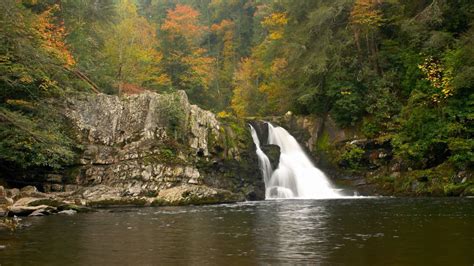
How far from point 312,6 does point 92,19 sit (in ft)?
59.7

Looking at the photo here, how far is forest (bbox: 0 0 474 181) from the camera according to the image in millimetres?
24203

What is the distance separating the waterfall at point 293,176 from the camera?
29688 millimetres

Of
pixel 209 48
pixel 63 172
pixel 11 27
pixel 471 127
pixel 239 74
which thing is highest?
pixel 209 48

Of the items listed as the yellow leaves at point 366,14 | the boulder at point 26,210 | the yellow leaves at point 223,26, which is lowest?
the boulder at point 26,210

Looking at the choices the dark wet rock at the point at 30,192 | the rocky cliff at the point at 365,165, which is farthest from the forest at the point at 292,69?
the dark wet rock at the point at 30,192

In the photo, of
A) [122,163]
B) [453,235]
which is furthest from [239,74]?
[453,235]

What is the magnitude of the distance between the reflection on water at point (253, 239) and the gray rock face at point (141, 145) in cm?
739

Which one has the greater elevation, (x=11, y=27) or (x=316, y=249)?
(x=11, y=27)

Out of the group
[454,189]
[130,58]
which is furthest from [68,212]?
[130,58]

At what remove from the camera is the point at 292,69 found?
3794cm

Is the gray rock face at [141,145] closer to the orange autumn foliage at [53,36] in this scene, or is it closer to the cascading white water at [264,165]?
the cascading white water at [264,165]

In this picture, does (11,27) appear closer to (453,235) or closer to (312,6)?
(453,235)

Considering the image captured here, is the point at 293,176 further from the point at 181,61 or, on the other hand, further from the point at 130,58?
the point at 181,61

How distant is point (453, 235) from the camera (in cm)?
1159
